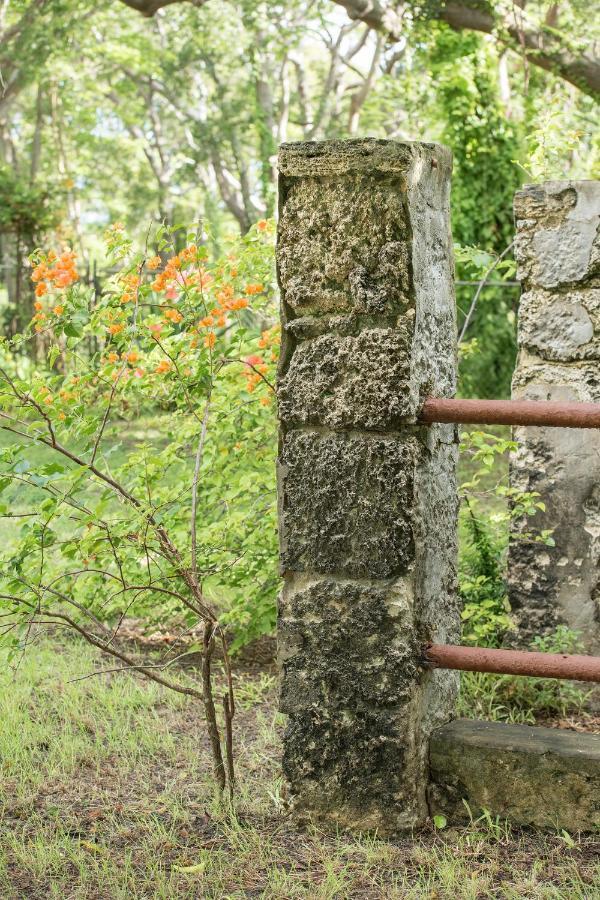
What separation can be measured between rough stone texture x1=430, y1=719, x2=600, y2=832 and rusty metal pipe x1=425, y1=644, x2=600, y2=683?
21 cm

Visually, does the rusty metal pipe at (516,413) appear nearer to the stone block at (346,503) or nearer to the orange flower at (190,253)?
the stone block at (346,503)

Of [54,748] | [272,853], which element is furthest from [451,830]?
[54,748]

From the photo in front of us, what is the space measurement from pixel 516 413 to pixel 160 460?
4.03 ft

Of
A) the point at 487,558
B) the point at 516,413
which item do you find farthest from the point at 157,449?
the point at 516,413

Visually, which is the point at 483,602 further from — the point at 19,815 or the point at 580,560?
the point at 19,815

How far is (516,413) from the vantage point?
7.41ft

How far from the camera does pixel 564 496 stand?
11.7 ft

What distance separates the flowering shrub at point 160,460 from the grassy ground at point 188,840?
14 cm

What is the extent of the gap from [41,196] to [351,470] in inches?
434

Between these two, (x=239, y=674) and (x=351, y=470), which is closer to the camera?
(x=351, y=470)

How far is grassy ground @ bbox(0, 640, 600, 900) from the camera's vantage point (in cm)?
225

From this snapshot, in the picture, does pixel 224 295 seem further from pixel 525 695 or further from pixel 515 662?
pixel 515 662

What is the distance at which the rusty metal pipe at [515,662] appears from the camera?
2.23m

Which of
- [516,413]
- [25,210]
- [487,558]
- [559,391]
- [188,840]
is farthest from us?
[25,210]
